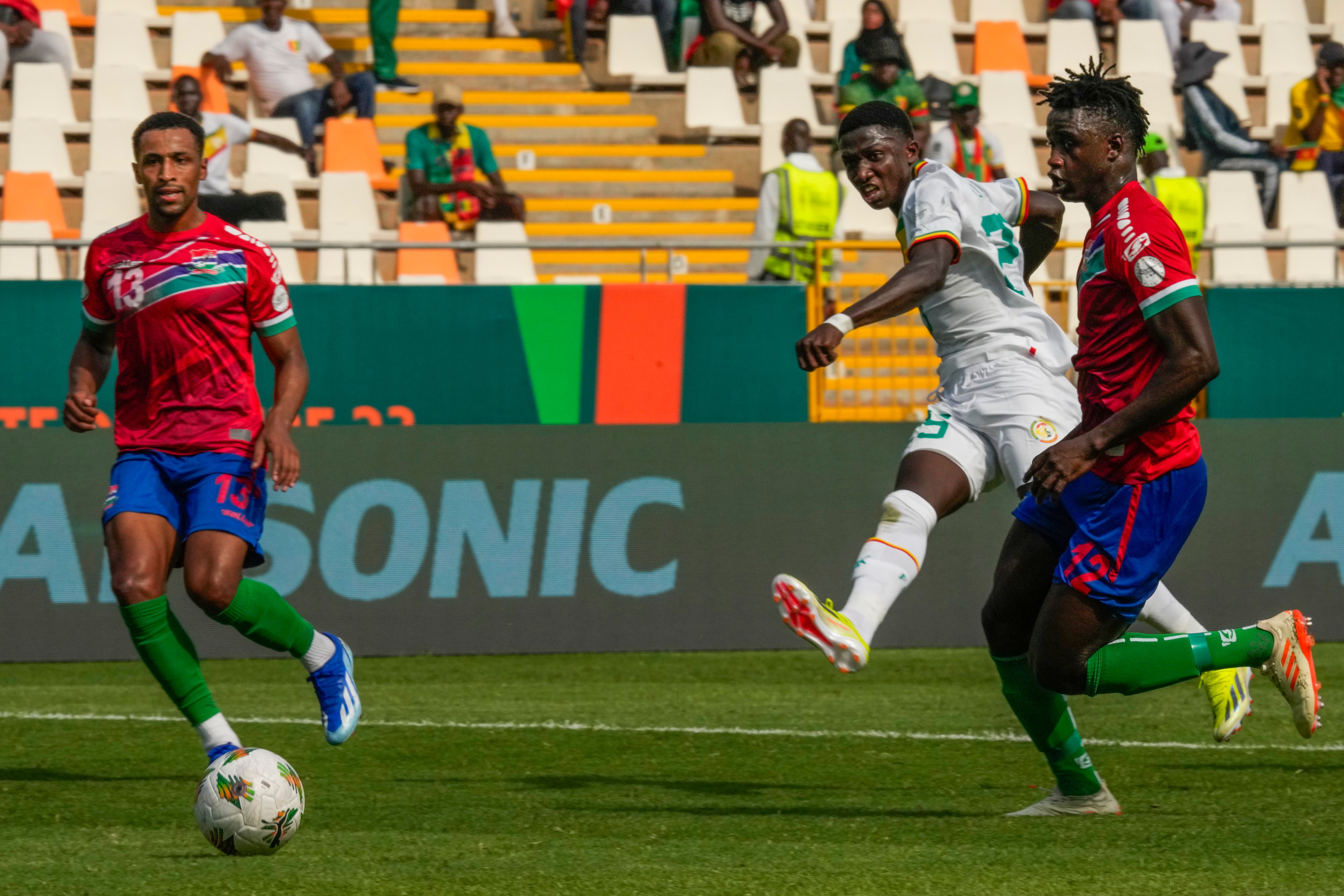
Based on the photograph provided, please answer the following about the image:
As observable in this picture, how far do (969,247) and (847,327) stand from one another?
1009 mm

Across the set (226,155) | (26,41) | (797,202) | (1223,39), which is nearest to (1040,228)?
(797,202)

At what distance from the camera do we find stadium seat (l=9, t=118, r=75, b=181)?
592 inches

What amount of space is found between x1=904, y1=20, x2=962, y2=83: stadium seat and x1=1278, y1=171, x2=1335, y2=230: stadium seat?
3.06 metres

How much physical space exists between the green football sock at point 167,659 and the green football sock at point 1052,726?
8.02ft

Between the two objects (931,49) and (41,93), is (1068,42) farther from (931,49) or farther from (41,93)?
Result: (41,93)

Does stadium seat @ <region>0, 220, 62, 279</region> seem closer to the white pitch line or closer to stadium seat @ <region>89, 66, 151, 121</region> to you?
stadium seat @ <region>89, 66, 151, 121</region>

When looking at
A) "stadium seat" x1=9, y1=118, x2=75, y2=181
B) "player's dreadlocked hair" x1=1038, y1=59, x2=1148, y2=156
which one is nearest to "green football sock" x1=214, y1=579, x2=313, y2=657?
"player's dreadlocked hair" x1=1038, y1=59, x2=1148, y2=156

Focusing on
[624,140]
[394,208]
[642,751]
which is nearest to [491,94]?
[624,140]

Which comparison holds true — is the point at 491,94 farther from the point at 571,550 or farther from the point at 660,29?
the point at 571,550

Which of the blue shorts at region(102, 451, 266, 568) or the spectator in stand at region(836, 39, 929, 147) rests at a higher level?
the spectator in stand at region(836, 39, 929, 147)

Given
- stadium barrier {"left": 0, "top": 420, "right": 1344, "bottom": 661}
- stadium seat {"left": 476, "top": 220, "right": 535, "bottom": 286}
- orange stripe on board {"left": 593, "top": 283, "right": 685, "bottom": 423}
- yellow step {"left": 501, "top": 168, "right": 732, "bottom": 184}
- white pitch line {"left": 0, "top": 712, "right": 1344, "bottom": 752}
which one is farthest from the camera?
yellow step {"left": 501, "top": 168, "right": 732, "bottom": 184}

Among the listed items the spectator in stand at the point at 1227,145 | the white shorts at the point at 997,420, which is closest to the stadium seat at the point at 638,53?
the spectator in stand at the point at 1227,145

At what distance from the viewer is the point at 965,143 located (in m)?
14.7

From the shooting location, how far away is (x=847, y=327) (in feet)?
19.0
